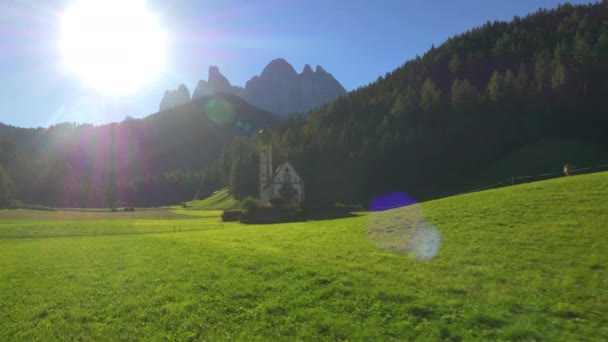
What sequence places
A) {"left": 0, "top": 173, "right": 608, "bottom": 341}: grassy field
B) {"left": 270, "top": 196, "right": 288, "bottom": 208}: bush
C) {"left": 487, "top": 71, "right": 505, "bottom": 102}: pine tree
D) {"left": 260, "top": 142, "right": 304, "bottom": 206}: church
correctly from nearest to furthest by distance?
{"left": 0, "top": 173, "right": 608, "bottom": 341}: grassy field, {"left": 270, "top": 196, "right": 288, "bottom": 208}: bush, {"left": 260, "top": 142, "right": 304, "bottom": 206}: church, {"left": 487, "top": 71, "right": 505, "bottom": 102}: pine tree

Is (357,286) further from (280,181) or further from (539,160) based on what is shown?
(539,160)

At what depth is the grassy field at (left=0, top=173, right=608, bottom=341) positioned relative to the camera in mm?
13984

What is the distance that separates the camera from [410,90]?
136875 millimetres

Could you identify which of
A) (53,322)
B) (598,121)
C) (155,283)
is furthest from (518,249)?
(598,121)

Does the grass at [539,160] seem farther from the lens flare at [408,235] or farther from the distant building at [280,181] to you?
the lens flare at [408,235]

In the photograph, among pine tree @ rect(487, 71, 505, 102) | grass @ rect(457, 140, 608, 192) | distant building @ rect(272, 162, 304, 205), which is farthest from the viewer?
pine tree @ rect(487, 71, 505, 102)

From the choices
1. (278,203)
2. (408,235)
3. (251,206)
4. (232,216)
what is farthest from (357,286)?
(232,216)

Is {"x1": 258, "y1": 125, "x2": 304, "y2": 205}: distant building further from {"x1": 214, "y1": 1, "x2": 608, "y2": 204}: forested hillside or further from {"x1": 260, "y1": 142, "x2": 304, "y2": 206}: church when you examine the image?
{"x1": 214, "y1": 1, "x2": 608, "y2": 204}: forested hillside

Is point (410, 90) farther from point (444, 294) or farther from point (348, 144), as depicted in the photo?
point (444, 294)

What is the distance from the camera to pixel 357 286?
59.4 ft

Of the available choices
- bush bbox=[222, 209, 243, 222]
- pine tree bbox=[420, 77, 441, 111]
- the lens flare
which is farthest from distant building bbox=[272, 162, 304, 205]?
the lens flare

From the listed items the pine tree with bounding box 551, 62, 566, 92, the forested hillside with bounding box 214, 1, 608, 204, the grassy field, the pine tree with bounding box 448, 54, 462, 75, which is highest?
the pine tree with bounding box 448, 54, 462, 75

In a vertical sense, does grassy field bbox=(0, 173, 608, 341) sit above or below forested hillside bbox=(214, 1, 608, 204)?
below

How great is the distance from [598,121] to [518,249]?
115866mm
